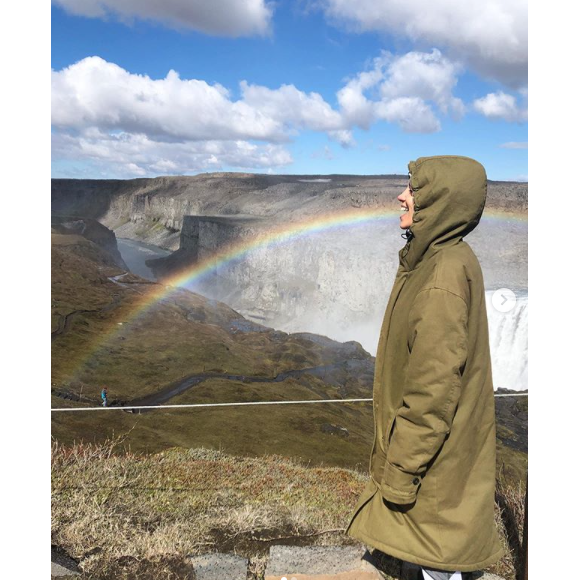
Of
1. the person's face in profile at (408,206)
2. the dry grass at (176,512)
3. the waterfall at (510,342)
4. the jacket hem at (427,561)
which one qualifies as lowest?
the waterfall at (510,342)

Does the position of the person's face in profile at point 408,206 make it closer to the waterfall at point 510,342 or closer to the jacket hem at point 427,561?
the jacket hem at point 427,561

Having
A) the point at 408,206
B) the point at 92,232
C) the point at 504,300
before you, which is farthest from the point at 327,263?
the point at 408,206

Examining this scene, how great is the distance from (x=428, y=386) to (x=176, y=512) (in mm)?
2349

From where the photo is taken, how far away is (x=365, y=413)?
22.2m

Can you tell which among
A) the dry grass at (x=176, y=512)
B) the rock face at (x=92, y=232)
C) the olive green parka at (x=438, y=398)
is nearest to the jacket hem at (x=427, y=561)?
the olive green parka at (x=438, y=398)

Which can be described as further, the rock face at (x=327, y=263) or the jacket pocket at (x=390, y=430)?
the rock face at (x=327, y=263)

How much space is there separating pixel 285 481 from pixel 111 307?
67.6 feet

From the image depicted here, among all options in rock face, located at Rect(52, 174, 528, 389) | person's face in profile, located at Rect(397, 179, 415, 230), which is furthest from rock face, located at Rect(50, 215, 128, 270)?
person's face in profile, located at Rect(397, 179, 415, 230)

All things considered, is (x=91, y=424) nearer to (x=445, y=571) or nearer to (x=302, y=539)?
(x=302, y=539)

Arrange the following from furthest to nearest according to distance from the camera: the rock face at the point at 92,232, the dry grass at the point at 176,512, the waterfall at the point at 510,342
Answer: the rock face at the point at 92,232 → the waterfall at the point at 510,342 → the dry grass at the point at 176,512

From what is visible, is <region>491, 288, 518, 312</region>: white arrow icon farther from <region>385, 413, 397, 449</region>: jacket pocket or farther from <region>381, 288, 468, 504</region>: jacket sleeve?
<region>381, 288, 468, 504</region>: jacket sleeve

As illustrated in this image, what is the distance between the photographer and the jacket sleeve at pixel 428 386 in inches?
78.8

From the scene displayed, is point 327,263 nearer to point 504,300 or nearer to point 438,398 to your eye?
point 504,300
